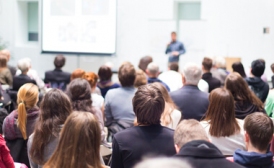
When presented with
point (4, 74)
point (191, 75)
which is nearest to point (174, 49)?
point (4, 74)

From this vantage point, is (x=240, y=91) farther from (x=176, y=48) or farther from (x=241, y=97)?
(x=176, y=48)

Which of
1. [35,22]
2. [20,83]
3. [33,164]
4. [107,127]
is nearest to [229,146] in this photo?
[33,164]

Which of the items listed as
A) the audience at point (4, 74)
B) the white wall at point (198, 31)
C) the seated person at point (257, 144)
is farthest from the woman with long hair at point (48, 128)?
the white wall at point (198, 31)

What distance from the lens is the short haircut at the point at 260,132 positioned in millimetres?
2538

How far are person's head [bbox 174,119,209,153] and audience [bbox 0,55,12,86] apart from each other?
5.34 m

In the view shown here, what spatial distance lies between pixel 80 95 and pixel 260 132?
186 centimetres

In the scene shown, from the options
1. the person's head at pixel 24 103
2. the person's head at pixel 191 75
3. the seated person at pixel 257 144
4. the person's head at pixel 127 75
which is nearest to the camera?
the seated person at pixel 257 144

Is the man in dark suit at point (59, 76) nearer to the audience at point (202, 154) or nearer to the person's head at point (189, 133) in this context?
the person's head at point (189, 133)

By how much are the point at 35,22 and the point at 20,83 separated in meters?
6.88

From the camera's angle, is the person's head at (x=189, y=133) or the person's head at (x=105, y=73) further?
the person's head at (x=105, y=73)

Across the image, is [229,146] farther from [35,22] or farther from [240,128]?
[35,22]

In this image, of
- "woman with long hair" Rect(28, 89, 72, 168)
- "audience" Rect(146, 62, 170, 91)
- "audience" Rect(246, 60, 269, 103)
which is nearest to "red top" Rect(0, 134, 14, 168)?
"woman with long hair" Rect(28, 89, 72, 168)

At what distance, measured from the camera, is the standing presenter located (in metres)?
10.4

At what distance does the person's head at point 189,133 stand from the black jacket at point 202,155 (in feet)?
A: 0.46
